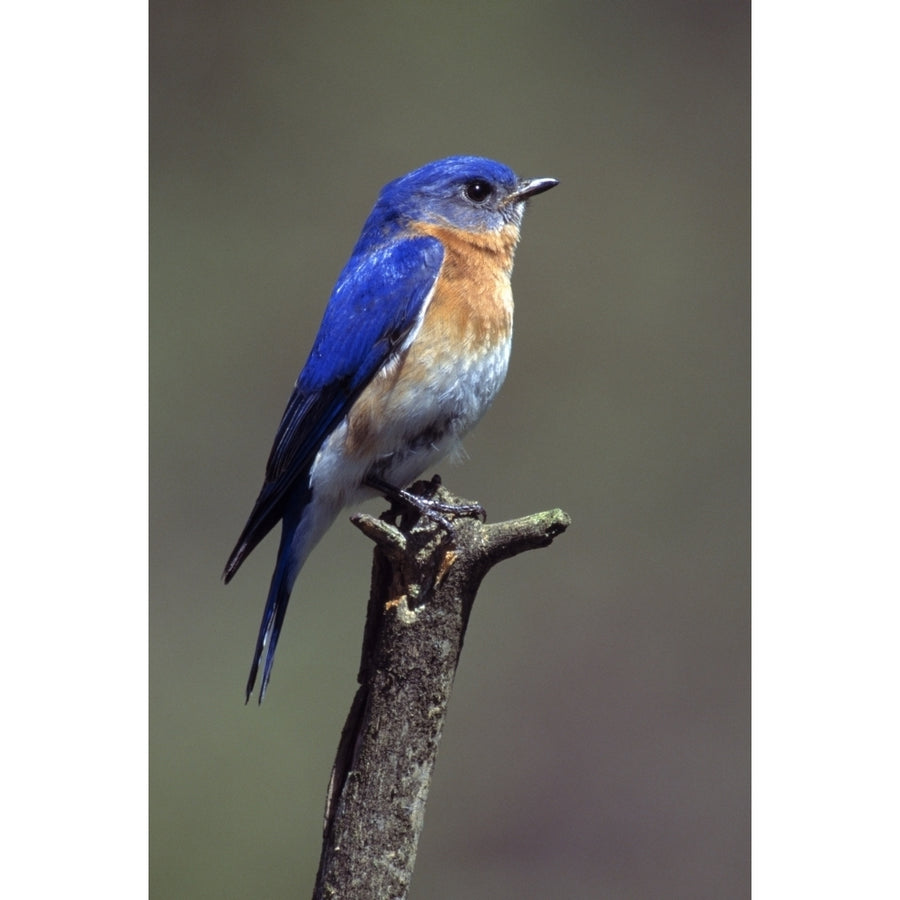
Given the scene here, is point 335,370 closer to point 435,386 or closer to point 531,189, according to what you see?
point 435,386

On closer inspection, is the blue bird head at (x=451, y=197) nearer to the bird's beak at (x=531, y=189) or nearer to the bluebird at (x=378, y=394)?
the bird's beak at (x=531, y=189)

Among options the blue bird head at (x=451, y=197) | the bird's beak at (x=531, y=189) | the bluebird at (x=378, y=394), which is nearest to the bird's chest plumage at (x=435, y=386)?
the bluebird at (x=378, y=394)

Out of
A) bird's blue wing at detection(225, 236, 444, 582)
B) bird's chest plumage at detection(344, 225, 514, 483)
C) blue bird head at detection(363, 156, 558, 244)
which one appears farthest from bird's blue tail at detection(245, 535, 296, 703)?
blue bird head at detection(363, 156, 558, 244)

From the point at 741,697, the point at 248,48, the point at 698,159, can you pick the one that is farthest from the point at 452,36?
the point at 741,697

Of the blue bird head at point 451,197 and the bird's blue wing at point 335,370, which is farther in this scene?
the blue bird head at point 451,197

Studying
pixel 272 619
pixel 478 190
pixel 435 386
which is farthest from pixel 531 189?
pixel 272 619
